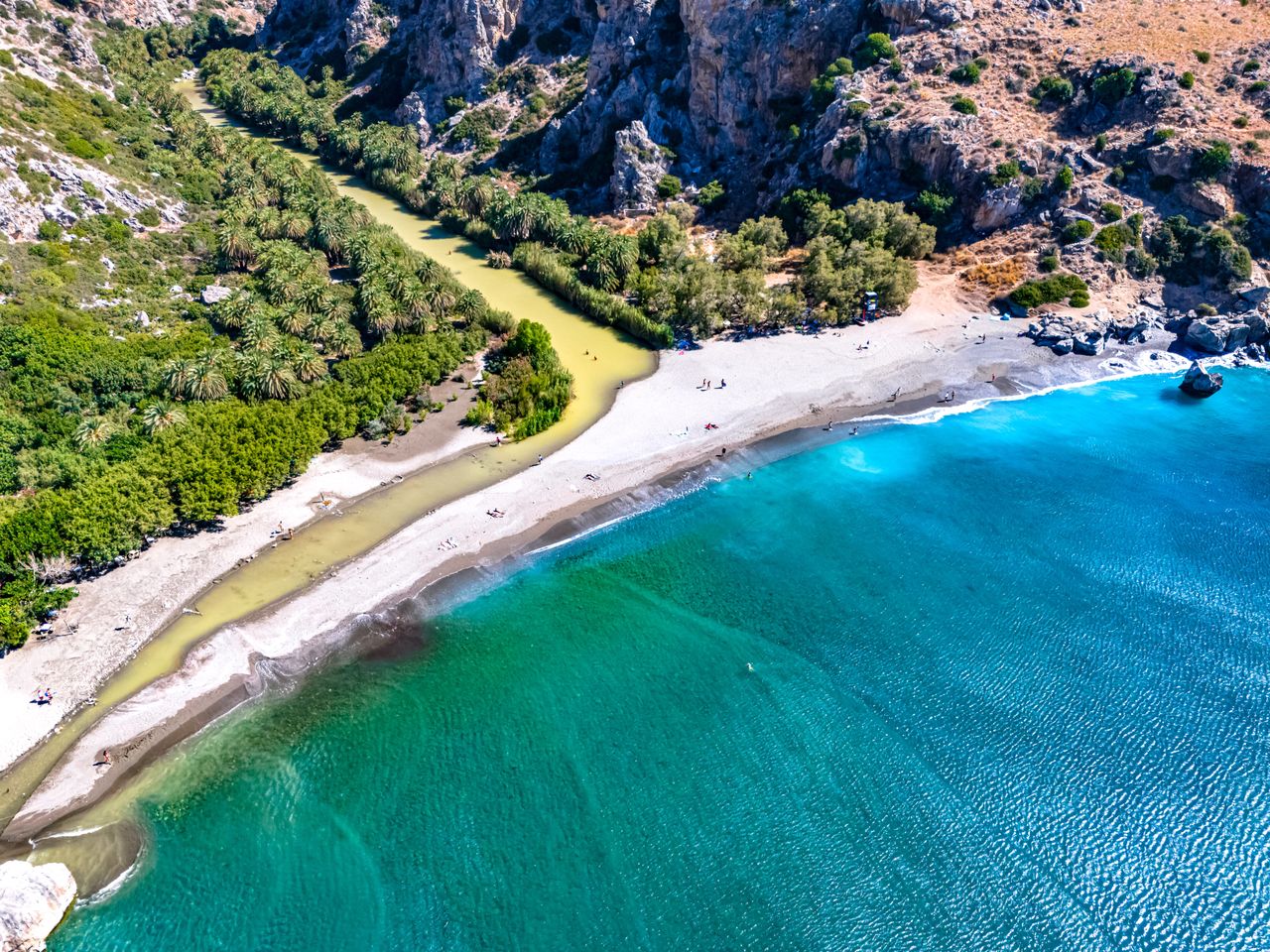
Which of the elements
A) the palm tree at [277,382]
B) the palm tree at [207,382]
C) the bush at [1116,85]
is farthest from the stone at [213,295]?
the bush at [1116,85]

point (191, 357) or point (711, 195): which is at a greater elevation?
point (711, 195)

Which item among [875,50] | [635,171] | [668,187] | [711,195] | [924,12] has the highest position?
[924,12]

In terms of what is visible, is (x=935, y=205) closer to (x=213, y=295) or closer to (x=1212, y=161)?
(x=1212, y=161)

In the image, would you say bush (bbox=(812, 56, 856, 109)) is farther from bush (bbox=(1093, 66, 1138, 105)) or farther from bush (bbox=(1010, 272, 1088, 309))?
bush (bbox=(1010, 272, 1088, 309))

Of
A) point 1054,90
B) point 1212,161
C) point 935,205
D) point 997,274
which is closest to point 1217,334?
point 1212,161

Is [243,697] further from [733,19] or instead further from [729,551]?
[733,19]

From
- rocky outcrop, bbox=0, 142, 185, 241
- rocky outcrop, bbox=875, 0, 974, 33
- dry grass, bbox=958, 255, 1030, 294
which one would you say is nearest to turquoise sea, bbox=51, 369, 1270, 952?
dry grass, bbox=958, 255, 1030, 294

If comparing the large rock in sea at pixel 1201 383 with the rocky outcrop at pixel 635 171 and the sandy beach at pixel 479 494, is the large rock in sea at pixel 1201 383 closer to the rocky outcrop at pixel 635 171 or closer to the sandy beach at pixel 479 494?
the sandy beach at pixel 479 494
